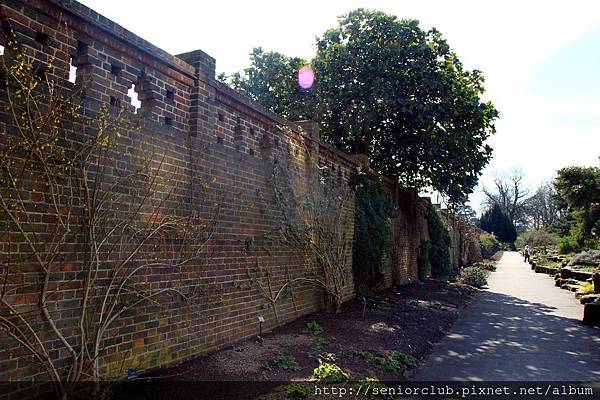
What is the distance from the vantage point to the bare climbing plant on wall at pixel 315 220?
7309 millimetres

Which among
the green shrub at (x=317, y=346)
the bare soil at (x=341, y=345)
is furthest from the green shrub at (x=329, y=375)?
the green shrub at (x=317, y=346)

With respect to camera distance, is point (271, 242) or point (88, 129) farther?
point (271, 242)

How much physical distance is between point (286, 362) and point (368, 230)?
651cm

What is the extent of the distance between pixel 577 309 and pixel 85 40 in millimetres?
12566

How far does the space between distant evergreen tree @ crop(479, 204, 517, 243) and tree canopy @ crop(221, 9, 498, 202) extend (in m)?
59.2

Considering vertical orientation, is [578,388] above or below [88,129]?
below

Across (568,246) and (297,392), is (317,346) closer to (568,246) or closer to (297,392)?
(297,392)

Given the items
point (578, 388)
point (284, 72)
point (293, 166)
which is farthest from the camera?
point (284, 72)

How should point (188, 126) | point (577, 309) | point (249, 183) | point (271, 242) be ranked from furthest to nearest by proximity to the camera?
point (577, 309) < point (271, 242) < point (249, 183) < point (188, 126)

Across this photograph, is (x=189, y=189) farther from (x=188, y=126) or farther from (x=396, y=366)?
(x=396, y=366)

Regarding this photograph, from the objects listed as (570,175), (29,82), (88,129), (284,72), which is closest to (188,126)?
(88,129)

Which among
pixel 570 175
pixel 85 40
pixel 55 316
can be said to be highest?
pixel 570 175

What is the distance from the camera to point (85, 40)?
380cm

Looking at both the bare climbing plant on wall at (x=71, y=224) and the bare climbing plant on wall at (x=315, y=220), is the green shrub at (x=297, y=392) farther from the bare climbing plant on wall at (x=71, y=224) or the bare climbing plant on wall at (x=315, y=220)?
the bare climbing plant on wall at (x=315, y=220)
